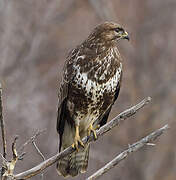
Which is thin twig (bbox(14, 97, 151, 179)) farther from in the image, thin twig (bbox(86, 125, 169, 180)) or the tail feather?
the tail feather

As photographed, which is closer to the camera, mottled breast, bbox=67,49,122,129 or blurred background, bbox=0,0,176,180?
mottled breast, bbox=67,49,122,129

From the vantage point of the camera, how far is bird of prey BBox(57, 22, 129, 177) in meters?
5.82

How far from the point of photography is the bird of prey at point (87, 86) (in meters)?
5.82

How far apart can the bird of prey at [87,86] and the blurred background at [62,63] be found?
162 cm

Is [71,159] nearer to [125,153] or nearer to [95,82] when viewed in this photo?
[95,82]

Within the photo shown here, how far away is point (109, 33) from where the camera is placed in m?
5.98

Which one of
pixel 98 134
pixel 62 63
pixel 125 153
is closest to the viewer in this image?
pixel 125 153

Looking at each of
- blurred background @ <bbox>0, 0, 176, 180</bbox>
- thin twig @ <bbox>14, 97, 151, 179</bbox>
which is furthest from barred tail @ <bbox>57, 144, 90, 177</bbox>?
blurred background @ <bbox>0, 0, 176, 180</bbox>

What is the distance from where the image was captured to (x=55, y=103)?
29.3 feet

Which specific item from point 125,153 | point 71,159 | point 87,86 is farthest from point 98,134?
point 71,159

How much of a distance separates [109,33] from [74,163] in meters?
1.32

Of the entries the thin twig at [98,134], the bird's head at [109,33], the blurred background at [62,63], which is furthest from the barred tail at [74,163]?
the blurred background at [62,63]

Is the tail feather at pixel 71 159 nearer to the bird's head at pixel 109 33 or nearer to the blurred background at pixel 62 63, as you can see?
the bird's head at pixel 109 33

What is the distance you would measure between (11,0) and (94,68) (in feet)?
8.64
